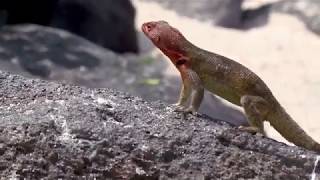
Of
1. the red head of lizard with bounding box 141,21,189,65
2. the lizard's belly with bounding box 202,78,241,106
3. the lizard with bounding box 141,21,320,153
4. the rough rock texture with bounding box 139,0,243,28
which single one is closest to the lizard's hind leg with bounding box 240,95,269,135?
the lizard with bounding box 141,21,320,153

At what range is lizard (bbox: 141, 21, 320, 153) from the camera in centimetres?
473

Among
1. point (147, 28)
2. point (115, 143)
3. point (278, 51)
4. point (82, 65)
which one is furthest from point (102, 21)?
point (115, 143)

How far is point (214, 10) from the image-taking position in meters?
14.1

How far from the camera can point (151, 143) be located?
3643 mm

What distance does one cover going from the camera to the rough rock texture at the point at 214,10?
45.7 ft

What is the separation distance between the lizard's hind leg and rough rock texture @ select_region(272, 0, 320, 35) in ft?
29.2

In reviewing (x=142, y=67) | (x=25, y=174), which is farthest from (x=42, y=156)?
(x=142, y=67)

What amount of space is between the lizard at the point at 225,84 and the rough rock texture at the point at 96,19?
6.51m

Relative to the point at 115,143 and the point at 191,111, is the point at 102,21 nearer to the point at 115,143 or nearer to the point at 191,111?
the point at 191,111

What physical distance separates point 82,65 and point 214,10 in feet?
17.1

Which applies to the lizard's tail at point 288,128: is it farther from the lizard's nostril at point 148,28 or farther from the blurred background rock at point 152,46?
the blurred background rock at point 152,46

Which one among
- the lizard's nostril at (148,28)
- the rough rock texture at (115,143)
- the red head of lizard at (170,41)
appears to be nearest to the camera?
the rough rock texture at (115,143)

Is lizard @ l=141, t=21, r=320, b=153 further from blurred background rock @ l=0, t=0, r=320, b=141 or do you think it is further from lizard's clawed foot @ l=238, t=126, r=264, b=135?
blurred background rock @ l=0, t=0, r=320, b=141

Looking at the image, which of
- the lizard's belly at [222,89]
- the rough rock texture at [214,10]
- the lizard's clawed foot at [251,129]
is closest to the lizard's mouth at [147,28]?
the lizard's belly at [222,89]
